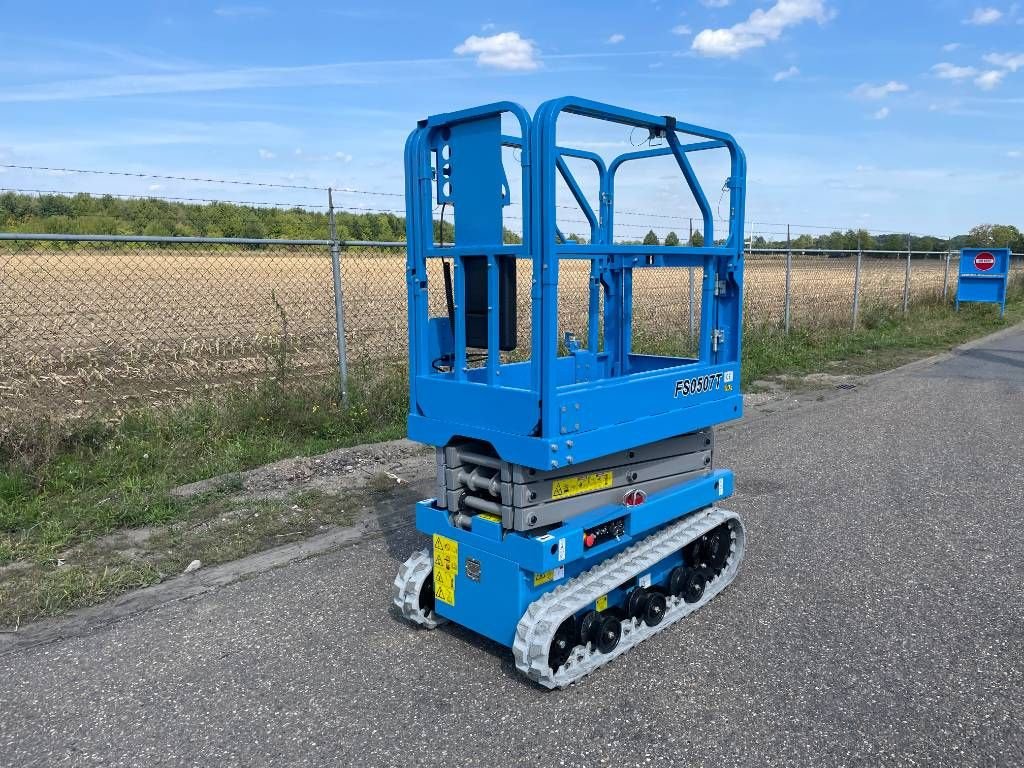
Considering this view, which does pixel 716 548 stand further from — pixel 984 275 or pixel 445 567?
pixel 984 275

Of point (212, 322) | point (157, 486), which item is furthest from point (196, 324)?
point (157, 486)

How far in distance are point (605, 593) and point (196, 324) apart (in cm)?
1100

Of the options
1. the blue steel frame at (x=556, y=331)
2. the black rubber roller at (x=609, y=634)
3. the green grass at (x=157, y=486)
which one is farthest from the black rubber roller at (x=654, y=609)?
the green grass at (x=157, y=486)

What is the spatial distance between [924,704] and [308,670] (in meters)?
2.62

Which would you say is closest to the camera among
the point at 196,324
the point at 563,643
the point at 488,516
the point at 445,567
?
the point at 563,643

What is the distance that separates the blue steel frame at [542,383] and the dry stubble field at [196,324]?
373cm

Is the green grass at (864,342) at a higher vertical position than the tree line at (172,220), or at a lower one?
lower

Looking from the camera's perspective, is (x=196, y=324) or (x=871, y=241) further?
(x=871, y=241)

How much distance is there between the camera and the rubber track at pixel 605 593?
3107 mm

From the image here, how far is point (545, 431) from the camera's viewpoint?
119 inches

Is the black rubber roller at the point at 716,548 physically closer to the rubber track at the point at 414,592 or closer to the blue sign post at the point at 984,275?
the rubber track at the point at 414,592

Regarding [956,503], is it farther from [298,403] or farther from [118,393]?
[118,393]

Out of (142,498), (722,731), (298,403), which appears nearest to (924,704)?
(722,731)

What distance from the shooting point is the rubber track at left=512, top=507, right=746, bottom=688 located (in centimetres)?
311
